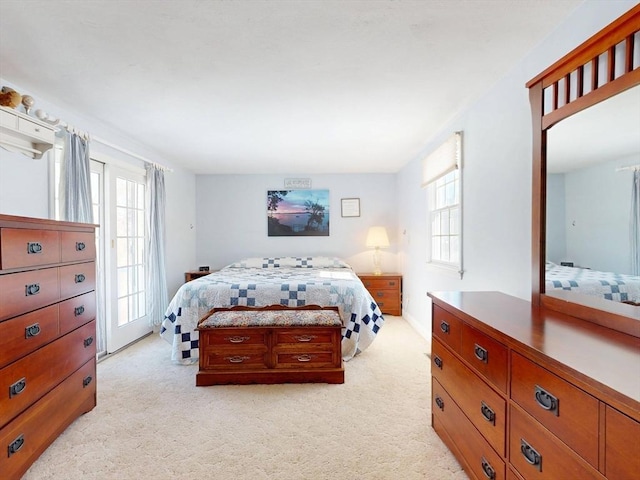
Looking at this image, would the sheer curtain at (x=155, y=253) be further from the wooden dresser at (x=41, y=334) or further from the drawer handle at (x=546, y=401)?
the drawer handle at (x=546, y=401)

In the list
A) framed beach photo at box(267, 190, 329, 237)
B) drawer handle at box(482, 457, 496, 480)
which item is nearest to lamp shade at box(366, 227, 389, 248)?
framed beach photo at box(267, 190, 329, 237)

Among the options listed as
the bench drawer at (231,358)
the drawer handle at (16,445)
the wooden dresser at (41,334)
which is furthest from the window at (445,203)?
the drawer handle at (16,445)

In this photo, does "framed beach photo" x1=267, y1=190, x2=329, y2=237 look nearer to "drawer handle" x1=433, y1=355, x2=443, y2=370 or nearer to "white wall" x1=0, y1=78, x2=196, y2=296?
"white wall" x1=0, y1=78, x2=196, y2=296

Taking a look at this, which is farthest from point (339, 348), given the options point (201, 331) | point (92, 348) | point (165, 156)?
point (165, 156)

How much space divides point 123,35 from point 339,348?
8.00 ft

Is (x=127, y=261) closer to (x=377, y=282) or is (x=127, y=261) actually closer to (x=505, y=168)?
(x=377, y=282)

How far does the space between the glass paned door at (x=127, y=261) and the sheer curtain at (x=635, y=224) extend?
387cm

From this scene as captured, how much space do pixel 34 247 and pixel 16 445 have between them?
92 centimetres

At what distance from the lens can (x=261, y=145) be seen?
351 cm

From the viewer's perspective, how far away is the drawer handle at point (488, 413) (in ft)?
3.92

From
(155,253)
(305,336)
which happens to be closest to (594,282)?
(305,336)

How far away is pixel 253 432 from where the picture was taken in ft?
6.01

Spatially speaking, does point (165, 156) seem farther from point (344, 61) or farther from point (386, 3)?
point (386, 3)

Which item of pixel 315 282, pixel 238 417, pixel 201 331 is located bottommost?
pixel 238 417
